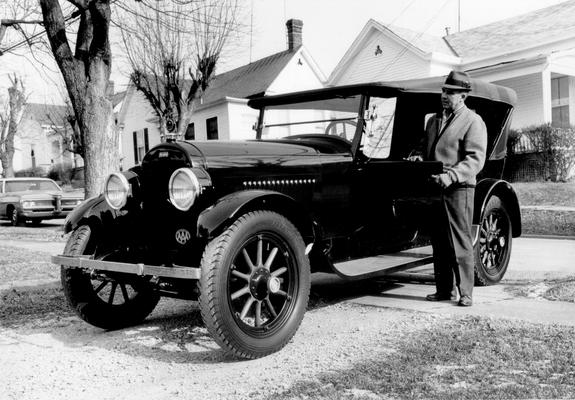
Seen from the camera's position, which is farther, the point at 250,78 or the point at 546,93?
the point at 250,78

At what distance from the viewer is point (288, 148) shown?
475 centimetres

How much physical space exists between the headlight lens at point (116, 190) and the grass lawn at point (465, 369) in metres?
1.98

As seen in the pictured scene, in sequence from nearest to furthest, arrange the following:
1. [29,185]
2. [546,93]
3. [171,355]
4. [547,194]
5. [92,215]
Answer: [171,355] < [92,215] < [547,194] < [546,93] < [29,185]

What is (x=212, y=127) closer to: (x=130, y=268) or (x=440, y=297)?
(x=440, y=297)

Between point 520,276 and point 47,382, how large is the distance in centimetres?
496

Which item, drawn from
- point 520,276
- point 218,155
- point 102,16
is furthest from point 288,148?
point 102,16

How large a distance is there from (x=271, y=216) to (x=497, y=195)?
3.06 m

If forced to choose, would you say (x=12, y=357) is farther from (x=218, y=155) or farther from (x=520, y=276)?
(x=520, y=276)

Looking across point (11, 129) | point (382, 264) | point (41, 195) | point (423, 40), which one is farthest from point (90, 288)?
point (11, 129)

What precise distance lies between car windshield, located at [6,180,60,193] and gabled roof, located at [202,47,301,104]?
9.38m

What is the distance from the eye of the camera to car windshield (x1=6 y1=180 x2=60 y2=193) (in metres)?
20.1

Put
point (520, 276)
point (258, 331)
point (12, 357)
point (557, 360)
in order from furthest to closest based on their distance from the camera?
1. point (520, 276)
2. point (12, 357)
3. point (258, 331)
4. point (557, 360)

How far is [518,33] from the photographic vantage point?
21922 mm

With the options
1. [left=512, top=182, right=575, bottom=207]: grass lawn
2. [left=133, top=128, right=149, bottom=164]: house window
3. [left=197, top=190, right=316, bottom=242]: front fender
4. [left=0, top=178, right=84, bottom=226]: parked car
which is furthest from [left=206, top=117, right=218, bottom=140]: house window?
[left=197, top=190, right=316, bottom=242]: front fender
